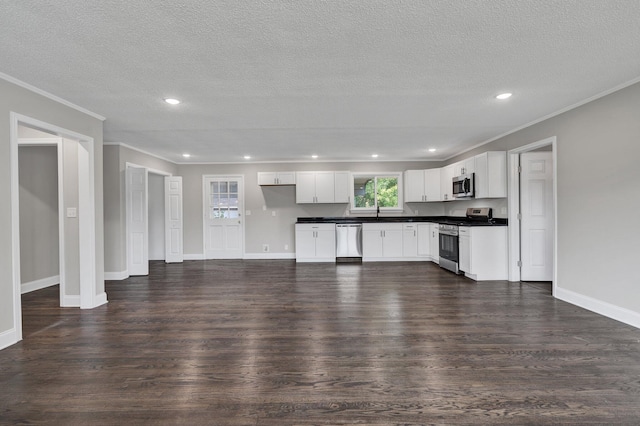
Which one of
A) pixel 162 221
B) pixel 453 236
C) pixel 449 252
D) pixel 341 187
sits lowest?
pixel 449 252

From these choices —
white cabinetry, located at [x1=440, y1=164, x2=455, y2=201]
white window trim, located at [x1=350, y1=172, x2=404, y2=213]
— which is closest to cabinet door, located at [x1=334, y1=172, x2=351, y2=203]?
white window trim, located at [x1=350, y1=172, x2=404, y2=213]

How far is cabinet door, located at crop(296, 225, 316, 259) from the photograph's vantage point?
23.4 feet

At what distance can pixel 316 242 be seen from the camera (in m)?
7.14

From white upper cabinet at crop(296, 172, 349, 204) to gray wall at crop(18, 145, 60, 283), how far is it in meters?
4.53

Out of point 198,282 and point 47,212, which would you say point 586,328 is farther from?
point 47,212

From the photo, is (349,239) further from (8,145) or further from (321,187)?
(8,145)

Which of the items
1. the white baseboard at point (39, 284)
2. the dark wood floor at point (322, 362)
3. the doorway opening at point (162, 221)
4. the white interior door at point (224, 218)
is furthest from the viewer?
the white interior door at point (224, 218)

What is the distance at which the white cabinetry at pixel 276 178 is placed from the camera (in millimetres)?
7453

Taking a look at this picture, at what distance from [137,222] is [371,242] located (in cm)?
478

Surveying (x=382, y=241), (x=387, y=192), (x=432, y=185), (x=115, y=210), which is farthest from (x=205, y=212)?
(x=432, y=185)

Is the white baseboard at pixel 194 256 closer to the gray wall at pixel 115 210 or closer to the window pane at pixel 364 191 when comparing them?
the gray wall at pixel 115 210

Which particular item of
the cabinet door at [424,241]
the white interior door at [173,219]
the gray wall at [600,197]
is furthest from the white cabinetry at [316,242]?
the gray wall at [600,197]

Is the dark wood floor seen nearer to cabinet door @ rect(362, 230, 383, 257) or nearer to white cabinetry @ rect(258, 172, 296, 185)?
cabinet door @ rect(362, 230, 383, 257)

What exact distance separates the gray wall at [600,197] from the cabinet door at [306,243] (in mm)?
4533
